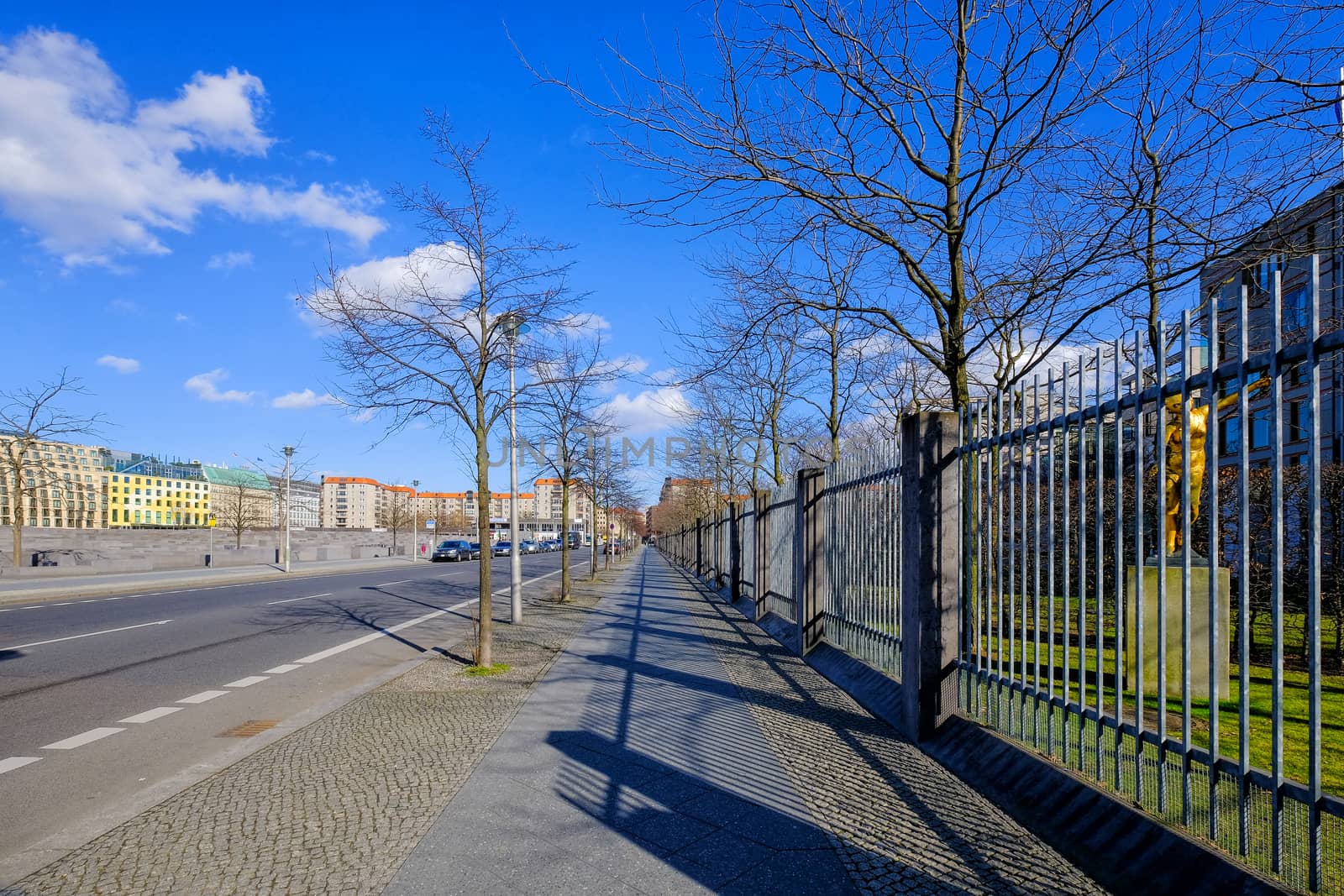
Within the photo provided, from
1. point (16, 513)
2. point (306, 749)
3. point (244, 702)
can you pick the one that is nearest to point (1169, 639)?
point (306, 749)

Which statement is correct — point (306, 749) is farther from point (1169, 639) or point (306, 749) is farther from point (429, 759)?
point (1169, 639)

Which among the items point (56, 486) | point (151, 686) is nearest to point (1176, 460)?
point (151, 686)

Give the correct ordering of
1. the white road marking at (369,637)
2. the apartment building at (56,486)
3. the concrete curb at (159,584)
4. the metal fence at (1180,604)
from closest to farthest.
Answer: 1. the metal fence at (1180,604)
2. the white road marking at (369,637)
3. the concrete curb at (159,584)
4. the apartment building at (56,486)

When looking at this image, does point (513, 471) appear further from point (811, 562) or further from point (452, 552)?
point (452, 552)

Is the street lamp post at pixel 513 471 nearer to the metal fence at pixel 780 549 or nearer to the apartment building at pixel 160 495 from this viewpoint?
the metal fence at pixel 780 549

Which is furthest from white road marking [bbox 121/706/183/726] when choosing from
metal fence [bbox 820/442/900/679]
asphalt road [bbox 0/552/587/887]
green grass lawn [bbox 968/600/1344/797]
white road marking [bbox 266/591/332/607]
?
white road marking [bbox 266/591/332/607]

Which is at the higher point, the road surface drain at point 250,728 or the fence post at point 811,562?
the fence post at point 811,562

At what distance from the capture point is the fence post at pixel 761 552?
52.3 ft

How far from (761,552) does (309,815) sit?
11.8 m

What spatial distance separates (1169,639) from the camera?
7.16 m

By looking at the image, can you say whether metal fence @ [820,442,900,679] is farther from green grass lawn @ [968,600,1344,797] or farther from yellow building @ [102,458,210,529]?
yellow building @ [102,458,210,529]

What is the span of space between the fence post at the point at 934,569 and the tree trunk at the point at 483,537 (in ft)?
18.1

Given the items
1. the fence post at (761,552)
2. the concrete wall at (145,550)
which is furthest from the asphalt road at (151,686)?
the concrete wall at (145,550)

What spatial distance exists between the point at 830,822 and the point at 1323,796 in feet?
7.87
